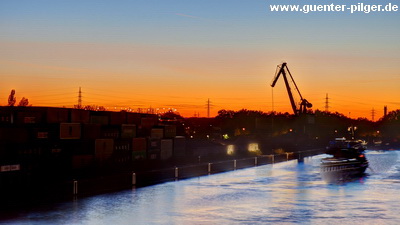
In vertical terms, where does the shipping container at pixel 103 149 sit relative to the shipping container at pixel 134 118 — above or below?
below

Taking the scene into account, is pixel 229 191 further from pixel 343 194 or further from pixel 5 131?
A: pixel 5 131

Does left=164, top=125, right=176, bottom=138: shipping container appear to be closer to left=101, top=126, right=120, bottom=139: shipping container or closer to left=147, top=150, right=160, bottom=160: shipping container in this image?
left=147, top=150, right=160, bottom=160: shipping container

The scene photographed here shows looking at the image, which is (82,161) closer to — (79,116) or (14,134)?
(14,134)

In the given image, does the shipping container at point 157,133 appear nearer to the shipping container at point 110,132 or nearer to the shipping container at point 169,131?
the shipping container at point 169,131

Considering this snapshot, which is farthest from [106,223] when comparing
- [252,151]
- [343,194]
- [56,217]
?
[252,151]

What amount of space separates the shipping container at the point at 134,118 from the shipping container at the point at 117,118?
98 cm

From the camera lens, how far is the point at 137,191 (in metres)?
30.7

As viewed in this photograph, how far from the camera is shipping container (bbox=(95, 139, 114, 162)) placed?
73.1 metres

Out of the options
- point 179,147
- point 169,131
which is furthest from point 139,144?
point 169,131

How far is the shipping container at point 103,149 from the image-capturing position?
240 feet

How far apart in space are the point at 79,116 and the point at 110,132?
558 centimetres

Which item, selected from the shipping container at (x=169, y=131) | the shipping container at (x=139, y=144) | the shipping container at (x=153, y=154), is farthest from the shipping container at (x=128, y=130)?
the shipping container at (x=169, y=131)

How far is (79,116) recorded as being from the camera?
76875 mm

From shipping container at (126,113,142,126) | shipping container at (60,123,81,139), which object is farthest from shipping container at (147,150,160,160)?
shipping container at (60,123,81,139)
